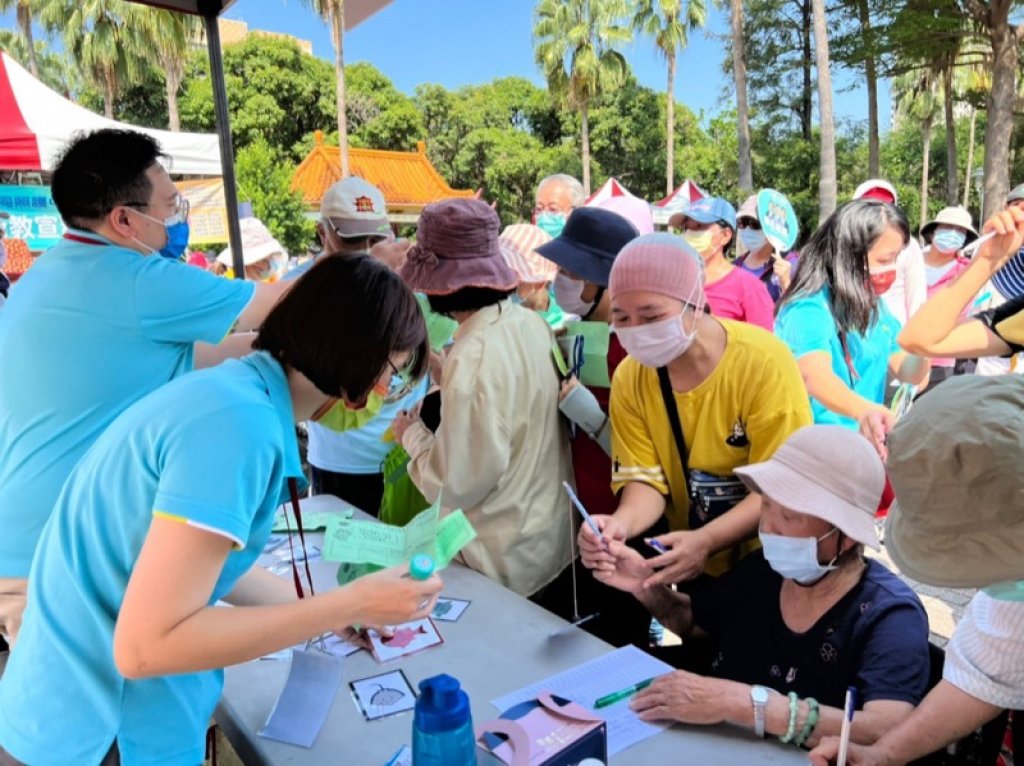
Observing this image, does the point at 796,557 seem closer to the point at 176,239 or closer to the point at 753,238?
the point at 176,239

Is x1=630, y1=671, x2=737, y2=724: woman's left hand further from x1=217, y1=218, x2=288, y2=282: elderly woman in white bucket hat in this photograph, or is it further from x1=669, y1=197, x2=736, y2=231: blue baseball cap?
x1=217, y1=218, x2=288, y2=282: elderly woman in white bucket hat

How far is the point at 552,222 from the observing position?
401 centimetres

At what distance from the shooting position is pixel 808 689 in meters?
1.38

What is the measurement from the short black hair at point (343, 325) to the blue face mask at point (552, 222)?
2975mm

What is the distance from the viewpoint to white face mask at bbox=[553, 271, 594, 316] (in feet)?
7.33

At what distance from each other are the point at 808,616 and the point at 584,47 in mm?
27673

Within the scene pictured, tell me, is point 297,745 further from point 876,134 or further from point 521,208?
point 521,208

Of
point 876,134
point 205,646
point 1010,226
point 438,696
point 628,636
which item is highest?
point 876,134

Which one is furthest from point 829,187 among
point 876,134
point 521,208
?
point 521,208

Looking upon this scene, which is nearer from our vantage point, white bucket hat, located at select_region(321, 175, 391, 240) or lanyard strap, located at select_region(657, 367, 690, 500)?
lanyard strap, located at select_region(657, 367, 690, 500)

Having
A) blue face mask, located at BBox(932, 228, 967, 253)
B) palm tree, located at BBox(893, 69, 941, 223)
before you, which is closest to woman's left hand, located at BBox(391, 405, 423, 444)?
blue face mask, located at BBox(932, 228, 967, 253)

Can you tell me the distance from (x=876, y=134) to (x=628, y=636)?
16.6 m

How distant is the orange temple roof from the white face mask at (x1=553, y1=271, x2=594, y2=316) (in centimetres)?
2332

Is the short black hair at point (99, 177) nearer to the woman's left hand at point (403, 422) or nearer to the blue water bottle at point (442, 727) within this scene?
the woman's left hand at point (403, 422)
